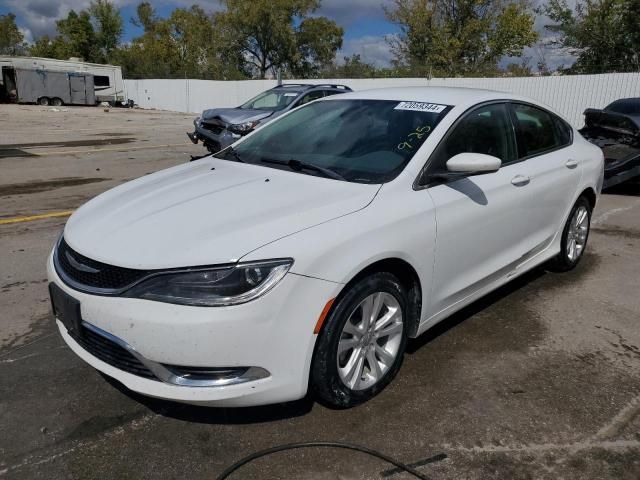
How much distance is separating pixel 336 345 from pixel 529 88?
1856cm

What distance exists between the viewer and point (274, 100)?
12352 millimetres

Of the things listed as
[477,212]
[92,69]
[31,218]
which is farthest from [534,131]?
[92,69]

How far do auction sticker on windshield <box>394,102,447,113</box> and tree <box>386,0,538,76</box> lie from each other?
31.3m

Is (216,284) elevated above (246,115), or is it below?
below

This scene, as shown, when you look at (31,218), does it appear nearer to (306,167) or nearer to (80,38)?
(306,167)

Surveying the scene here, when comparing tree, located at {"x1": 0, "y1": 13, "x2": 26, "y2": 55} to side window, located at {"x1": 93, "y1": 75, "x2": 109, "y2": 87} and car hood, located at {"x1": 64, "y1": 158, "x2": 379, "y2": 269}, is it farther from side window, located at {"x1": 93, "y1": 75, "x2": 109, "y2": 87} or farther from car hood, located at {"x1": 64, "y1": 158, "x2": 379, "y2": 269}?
car hood, located at {"x1": 64, "y1": 158, "x2": 379, "y2": 269}

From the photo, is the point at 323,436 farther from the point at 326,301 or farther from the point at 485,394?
the point at 485,394

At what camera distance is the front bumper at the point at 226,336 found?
7.28 feet

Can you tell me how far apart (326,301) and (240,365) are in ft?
1.51

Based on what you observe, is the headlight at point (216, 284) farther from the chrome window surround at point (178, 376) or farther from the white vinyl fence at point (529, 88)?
the white vinyl fence at point (529, 88)

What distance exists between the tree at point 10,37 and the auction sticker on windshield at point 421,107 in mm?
78978

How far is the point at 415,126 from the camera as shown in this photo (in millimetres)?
3336

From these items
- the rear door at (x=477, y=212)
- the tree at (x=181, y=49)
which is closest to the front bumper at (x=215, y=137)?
the rear door at (x=477, y=212)

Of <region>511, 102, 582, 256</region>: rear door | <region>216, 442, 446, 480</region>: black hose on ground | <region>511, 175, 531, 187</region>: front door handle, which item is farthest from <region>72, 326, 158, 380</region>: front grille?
<region>511, 102, 582, 256</region>: rear door
